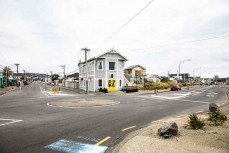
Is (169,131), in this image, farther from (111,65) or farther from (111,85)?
(111,65)

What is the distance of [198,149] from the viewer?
6.57 meters

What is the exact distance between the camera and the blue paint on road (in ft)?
22.7

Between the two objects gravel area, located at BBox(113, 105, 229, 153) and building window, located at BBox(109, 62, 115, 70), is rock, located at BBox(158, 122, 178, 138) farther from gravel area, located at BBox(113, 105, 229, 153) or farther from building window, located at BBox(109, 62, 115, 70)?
building window, located at BBox(109, 62, 115, 70)

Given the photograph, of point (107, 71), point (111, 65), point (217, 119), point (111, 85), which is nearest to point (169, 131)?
point (217, 119)

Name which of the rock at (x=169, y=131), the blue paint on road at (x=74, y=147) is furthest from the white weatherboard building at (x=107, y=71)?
the blue paint on road at (x=74, y=147)

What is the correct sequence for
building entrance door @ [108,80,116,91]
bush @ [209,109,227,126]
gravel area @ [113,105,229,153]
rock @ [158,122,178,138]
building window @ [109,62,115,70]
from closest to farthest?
gravel area @ [113,105,229,153] < rock @ [158,122,178,138] < bush @ [209,109,227,126] < building entrance door @ [108,80,116,91] < building window @ [109,62,115,70]

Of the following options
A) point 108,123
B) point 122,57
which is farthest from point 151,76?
point 108,123

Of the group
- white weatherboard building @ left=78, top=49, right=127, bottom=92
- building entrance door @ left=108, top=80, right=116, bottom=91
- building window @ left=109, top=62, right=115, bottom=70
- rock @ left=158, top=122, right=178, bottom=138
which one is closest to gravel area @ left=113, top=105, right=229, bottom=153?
rock @ left=158, top=122, right=178, bottom=138

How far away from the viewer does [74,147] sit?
7234mm

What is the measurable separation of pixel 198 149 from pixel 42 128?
7312mm

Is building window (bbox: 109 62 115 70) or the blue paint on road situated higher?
building window (bbox: 109 62 115 70)

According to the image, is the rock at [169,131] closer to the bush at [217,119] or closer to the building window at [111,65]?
the bush at [217,119]

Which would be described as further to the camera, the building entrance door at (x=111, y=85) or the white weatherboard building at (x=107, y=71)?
the building entrance door at (x=111, y=85)

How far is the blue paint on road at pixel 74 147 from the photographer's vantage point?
273 inches
